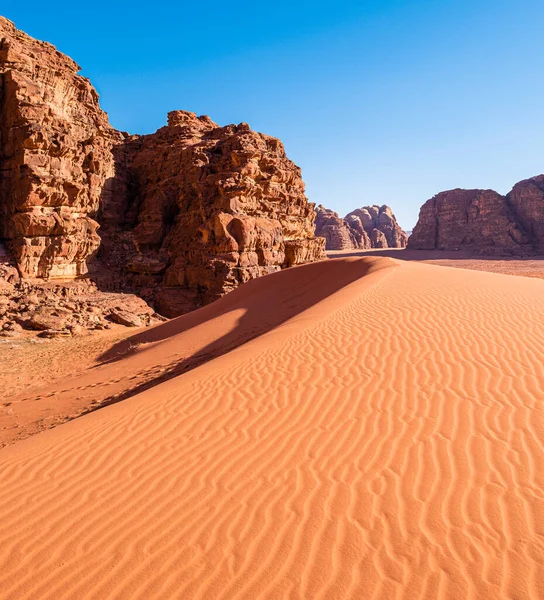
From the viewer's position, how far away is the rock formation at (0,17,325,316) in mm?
22516

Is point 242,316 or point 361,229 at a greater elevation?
point 361,229

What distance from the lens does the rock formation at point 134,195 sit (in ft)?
73.9

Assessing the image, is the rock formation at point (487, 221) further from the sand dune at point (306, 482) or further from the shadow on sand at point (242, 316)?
the sand dune at point (306, 482)

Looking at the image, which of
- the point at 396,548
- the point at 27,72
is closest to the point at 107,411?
the point at 396,548

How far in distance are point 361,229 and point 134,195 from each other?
55010 mm

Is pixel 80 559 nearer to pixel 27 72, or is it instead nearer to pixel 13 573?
pixel 13 573

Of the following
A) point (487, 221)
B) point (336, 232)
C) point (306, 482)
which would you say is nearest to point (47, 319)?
point (306, 482)

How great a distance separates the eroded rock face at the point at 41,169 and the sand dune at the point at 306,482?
64.7ft

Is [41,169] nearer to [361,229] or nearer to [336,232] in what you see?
[336,232]

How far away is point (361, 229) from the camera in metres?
77.4

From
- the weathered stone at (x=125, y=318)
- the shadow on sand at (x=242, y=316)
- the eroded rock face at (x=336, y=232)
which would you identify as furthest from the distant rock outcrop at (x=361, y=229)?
the weathered stone at (x=125, y=318)

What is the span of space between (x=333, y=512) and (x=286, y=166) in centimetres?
3152

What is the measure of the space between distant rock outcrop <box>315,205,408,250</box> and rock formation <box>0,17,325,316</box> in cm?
3716

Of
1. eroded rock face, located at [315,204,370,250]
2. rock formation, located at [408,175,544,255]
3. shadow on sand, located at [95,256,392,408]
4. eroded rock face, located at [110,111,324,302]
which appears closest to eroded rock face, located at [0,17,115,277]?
eroded rock face, located at [110,111,324,302]
